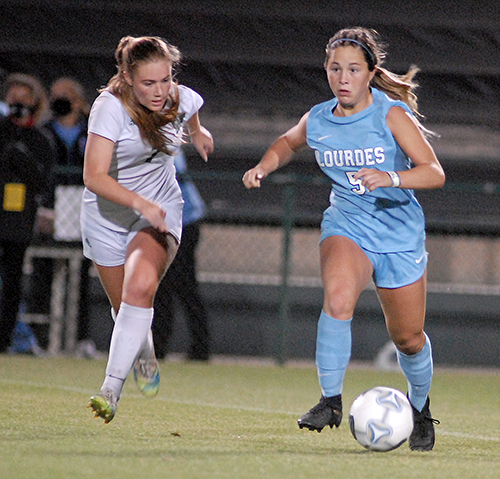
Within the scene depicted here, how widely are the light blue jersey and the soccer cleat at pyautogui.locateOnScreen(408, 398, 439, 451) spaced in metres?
0.76

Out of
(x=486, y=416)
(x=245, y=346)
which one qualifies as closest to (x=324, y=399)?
(x=486, y=416)

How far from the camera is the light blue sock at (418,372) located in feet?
15.0

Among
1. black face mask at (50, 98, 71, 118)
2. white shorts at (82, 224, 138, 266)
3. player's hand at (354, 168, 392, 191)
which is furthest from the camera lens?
black face mask at (50, 98, 71, 118)

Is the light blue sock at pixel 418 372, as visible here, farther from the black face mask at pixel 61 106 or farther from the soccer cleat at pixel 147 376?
the black face mask at pixel 61 106

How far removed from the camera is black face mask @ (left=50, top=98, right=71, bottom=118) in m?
8.77

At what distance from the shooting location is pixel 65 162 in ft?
31.0

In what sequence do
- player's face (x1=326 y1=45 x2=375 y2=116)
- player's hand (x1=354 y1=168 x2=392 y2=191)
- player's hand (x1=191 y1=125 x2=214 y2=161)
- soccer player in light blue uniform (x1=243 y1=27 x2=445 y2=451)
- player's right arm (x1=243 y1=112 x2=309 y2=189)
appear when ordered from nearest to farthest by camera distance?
player's hand (x1=354 y1=168 x2=392 y2=191), soccer player in light blue uniform (x1=243 y1=27 x2=445 y2=451), player's face (x1=326 y1=45 x2=375 y2=116), player's right arm (x1=243 y1=112 x2=309 y2=189), player's hand (x1=191 y1=125 x2=214 y2=161)

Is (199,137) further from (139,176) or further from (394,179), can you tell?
(394,179)

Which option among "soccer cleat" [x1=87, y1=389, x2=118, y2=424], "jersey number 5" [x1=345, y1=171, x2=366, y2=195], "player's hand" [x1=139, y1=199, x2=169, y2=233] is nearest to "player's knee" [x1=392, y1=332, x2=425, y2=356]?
"jersey number 5" [x1=345, y1=171, x2=366, y2=195]

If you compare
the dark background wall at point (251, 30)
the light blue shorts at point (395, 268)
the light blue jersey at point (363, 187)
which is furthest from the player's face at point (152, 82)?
the dark background wall at point (251, 30)

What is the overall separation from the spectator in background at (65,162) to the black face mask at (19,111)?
11.2 inches

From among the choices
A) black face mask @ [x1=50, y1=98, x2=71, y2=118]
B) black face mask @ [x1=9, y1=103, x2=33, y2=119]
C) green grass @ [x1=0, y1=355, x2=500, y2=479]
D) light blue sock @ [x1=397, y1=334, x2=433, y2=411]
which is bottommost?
green grass @ [x1=0, y1=355, x2=500, y2=479]

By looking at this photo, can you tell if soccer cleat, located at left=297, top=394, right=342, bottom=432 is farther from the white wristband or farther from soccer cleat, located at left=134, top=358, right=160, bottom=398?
soccer cleat, located at left=134, top=358, right=160, bottom=398

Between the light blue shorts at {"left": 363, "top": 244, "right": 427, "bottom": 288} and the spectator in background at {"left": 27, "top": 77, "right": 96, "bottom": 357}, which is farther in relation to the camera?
the spectator in background at {"left": 27, "top": 77, "right": 96, "bottom": 357}
